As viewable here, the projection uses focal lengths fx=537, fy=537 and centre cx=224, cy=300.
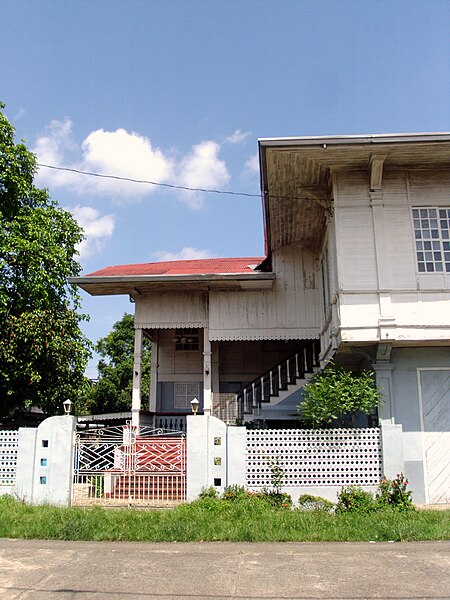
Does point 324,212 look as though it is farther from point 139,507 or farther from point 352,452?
point 139,507

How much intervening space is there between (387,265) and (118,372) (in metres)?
26.3

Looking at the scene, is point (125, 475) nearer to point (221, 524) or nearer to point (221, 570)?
point (221, 524)

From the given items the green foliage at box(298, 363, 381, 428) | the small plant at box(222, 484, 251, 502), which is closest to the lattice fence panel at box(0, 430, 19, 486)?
the small plant at box(222, 484, 251, 502)

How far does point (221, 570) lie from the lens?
228 inches

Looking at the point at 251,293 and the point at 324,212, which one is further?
the point at 251,293

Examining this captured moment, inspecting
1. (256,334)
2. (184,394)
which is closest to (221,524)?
(256,334)

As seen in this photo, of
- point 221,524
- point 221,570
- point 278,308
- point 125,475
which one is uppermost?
point 278,308

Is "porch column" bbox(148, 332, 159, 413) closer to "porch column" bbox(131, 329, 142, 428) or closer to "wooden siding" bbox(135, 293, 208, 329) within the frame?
"porch column" bbox(131, 329, 142, 428)

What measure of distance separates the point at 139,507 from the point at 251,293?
303 inches

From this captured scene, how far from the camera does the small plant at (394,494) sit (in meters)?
8.81

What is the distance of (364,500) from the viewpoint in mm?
8781

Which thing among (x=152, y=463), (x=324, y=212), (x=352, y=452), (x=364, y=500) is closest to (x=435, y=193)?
(x=324, y=212)

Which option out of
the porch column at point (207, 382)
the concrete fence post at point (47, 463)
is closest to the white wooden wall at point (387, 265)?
the concrete fence post at point (47, 463)

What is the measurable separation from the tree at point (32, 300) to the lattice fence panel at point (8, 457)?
4.83 m
